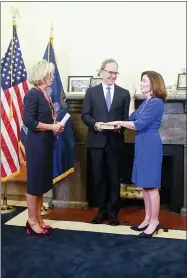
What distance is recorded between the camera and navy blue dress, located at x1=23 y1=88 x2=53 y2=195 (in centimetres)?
210

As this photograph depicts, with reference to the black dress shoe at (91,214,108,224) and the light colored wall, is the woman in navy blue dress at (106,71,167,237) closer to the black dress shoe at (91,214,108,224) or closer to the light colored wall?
the black dress shoe at (91,214,108,224)

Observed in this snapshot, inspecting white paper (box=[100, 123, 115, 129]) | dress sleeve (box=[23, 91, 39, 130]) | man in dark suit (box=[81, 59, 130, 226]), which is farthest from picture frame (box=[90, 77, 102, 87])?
dress sleeve (box=[23, 91, 39, 130])

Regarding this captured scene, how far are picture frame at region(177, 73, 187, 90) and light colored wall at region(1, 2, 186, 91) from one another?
61 mm

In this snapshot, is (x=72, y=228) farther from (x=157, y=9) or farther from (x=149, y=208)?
(x=157, y=9)

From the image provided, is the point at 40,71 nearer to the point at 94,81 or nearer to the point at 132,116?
the point at 132,116

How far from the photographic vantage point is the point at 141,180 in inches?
89.4

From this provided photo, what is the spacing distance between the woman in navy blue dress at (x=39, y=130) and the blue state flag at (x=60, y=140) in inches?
22.2

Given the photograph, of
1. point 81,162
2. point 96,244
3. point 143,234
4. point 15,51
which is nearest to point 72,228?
point 96,244

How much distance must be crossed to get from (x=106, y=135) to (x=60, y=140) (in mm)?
513

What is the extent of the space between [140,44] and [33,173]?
5.06ft

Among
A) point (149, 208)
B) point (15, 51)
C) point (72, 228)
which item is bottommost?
point (72, 228)

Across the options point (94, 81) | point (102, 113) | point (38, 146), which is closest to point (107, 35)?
point (94, 81)

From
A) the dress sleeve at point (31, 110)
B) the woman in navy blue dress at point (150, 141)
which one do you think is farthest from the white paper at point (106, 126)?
the dress sleeve at point (31, 110)

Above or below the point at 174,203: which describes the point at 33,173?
above
